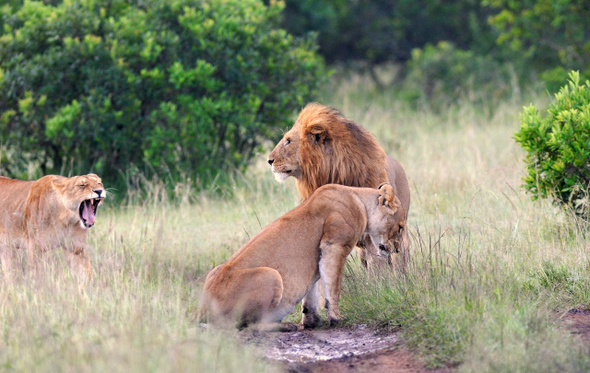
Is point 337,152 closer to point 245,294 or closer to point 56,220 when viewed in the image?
point 245,294

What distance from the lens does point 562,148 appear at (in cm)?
650

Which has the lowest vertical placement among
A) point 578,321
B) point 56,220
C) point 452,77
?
point 578,321

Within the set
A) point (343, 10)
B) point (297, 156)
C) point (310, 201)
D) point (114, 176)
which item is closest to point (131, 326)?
point (310, 201)

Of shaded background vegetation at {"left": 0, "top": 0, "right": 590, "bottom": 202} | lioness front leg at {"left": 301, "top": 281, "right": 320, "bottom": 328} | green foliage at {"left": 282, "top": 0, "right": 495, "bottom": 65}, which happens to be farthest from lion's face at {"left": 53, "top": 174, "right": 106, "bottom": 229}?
green foliage at {"left": 282, "top": 0, "right": 495, "bottom": 65}

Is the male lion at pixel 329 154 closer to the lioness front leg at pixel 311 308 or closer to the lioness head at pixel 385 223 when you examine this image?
the lioness head at pixel 385 223

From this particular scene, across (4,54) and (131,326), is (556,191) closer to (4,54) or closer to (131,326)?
(131,326)

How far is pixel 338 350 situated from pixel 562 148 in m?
3.03

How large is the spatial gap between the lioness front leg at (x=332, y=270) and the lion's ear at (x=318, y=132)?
1.08 metres

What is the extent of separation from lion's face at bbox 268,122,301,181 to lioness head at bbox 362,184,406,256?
80cm

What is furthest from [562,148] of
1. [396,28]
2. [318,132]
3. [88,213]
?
[396,28]

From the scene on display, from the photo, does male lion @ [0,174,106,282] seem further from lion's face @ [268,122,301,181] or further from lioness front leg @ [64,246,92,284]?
lion's face @ [268,122,301,181]

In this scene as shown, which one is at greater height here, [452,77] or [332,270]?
[452,77]

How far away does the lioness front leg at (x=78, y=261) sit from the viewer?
19.6 ft

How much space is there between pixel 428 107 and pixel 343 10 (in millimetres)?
3973
